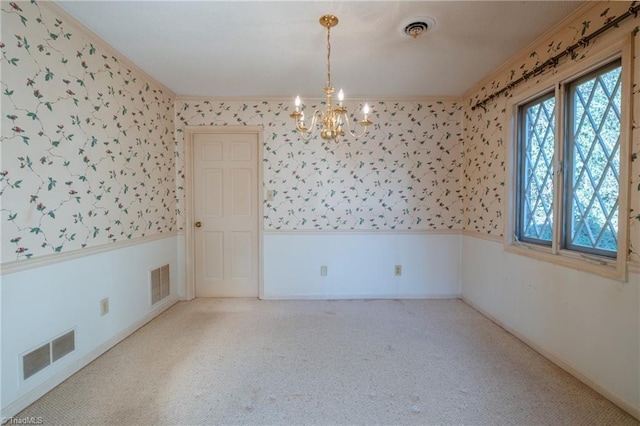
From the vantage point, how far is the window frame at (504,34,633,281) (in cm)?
156

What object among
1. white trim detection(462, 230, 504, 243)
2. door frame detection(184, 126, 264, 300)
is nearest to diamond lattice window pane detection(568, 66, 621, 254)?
white trim detection(462, 230, 504, 243)

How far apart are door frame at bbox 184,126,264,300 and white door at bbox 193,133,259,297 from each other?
45 millimetres

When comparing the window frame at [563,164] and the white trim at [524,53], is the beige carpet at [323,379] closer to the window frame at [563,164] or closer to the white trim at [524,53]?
the window frame at [563,164]

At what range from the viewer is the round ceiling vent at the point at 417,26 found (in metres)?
1.87

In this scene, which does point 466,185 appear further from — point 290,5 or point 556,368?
point 290,5

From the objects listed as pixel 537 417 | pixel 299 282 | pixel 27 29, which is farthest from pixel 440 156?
pixel 27 29

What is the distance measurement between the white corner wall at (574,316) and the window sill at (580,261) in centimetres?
4

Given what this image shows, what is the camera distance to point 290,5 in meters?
1.74

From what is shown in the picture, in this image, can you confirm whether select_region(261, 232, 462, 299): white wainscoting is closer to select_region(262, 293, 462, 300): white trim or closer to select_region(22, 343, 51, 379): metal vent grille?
select_region(262, 293, 462, 300): white trim

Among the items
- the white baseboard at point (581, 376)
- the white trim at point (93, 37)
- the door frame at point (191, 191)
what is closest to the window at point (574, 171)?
the white baseboard at point (581, 376)

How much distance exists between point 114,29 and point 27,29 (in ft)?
1.68

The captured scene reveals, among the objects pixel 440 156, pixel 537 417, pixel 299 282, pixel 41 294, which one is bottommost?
pixel 537 417

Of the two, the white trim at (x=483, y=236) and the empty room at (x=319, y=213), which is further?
the white trim at (x=483, y=236)

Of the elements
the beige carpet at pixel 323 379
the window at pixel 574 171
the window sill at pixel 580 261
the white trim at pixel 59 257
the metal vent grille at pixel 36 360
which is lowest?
the beige carpet at pixel 323 379
